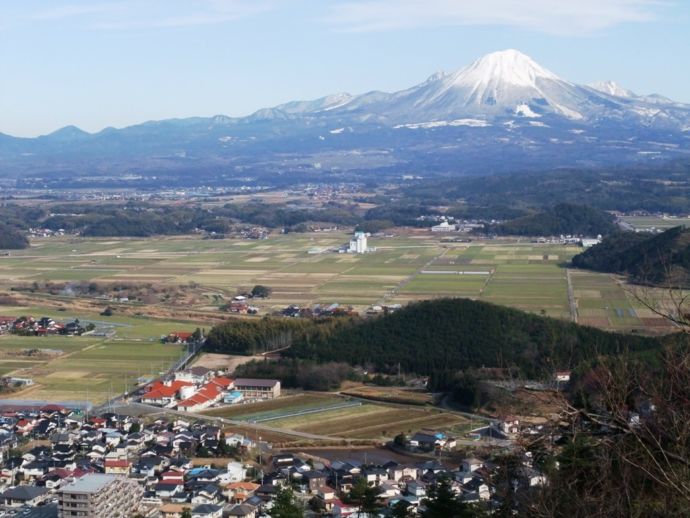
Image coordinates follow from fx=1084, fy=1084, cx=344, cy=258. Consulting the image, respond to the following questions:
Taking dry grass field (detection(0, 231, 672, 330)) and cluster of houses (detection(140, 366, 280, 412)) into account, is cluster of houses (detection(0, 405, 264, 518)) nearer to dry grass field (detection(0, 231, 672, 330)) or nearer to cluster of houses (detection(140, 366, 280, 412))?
cluster of houses (detection(140, 366, 280, 412))


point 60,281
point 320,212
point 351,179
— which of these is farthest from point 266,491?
point 351,179

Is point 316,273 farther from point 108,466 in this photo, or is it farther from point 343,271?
point 108,466

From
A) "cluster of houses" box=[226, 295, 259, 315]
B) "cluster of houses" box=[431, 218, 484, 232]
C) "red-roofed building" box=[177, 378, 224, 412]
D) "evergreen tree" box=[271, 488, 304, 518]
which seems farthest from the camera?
"cluster of houses" box=[431, 218, 484, 232]

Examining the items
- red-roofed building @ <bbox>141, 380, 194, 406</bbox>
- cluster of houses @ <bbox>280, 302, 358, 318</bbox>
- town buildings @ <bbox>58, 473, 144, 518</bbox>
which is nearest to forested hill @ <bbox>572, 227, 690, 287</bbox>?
cluster of houses @ <bbox>280, 302, 358, 318</bbox>

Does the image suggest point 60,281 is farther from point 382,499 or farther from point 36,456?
point 382,499

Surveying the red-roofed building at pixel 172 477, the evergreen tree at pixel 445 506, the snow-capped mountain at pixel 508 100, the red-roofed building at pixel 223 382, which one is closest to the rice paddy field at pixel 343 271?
the red-roofed building at pixel 223 382

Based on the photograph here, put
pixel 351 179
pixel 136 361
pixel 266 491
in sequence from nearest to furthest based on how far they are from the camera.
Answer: pixel 266 491 < pixel 136 361 < pixel 351 179
